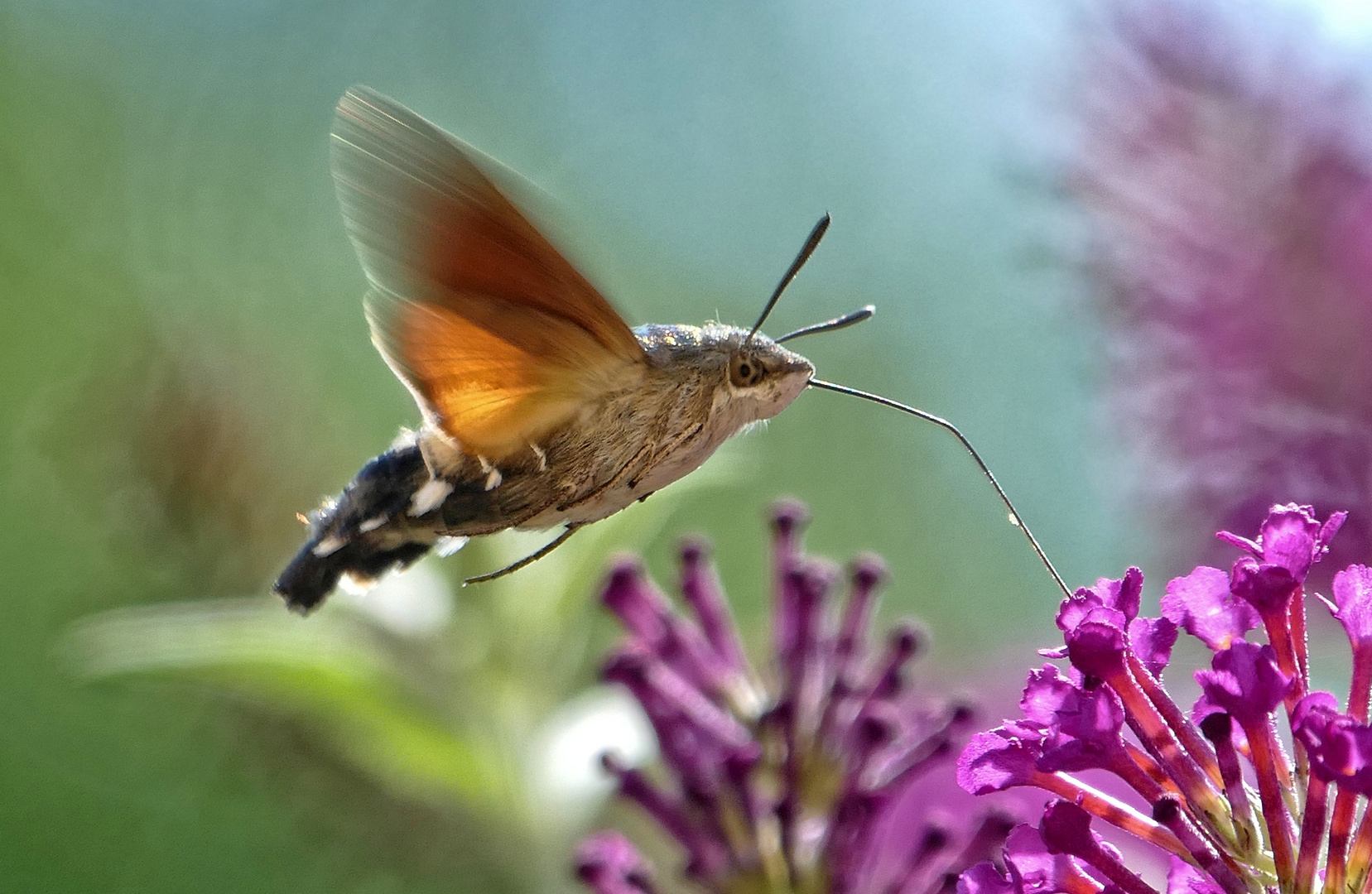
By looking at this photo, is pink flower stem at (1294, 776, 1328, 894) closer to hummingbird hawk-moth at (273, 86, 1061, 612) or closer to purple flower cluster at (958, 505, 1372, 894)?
purple flower cluster at (958, 505, 1372, 894)

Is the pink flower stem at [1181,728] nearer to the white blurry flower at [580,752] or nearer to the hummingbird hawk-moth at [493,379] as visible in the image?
the hummingbird hawk-moth at [493,379]

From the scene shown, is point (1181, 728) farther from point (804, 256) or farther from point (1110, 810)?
point (804, 256)

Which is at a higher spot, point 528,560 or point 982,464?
point 982,464

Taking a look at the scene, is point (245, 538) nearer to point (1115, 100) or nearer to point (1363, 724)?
point (1115, 100)

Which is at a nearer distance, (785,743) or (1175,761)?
(1175,761)

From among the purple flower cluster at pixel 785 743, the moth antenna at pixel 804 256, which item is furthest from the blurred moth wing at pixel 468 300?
the purple flower cluster at pixel 785 743

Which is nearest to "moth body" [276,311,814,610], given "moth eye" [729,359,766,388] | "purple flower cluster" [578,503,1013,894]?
"moth eye" [729,359,766,388]

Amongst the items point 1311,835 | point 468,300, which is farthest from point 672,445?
point 1311,835
